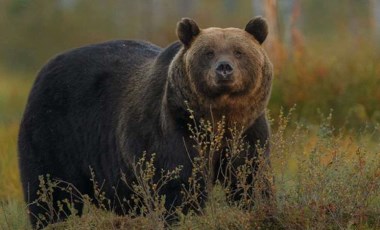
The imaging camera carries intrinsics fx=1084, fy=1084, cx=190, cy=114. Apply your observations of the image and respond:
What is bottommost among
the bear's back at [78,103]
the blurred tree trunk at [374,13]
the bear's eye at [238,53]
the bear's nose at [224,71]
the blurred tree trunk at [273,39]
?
the blurred tree trunk at [374,13]

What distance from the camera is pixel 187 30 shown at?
716 centimetres

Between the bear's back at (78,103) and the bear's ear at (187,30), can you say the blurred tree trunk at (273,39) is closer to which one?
the bear's back at (78,103)

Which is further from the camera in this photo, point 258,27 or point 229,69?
point 258,27

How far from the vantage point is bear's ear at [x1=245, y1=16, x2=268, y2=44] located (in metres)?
7.16

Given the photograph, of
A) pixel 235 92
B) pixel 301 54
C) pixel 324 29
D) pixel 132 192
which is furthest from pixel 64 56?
pixel 324 29

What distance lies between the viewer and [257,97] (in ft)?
23.0

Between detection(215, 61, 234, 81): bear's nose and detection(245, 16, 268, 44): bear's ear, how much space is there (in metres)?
0.53

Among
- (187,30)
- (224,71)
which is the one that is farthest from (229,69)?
(187,30)

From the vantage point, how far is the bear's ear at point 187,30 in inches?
281

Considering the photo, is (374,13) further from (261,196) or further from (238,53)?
(261,196)

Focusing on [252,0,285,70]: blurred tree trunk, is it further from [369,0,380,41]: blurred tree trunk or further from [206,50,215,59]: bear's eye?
[206,50,215,59]: bear's eye

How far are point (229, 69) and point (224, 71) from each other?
4cm

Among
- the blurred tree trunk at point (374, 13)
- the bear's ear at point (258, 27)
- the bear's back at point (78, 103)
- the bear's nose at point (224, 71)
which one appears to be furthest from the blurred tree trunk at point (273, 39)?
the bear's nose at point (224, 71)

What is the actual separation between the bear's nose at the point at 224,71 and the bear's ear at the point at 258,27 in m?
0.53
